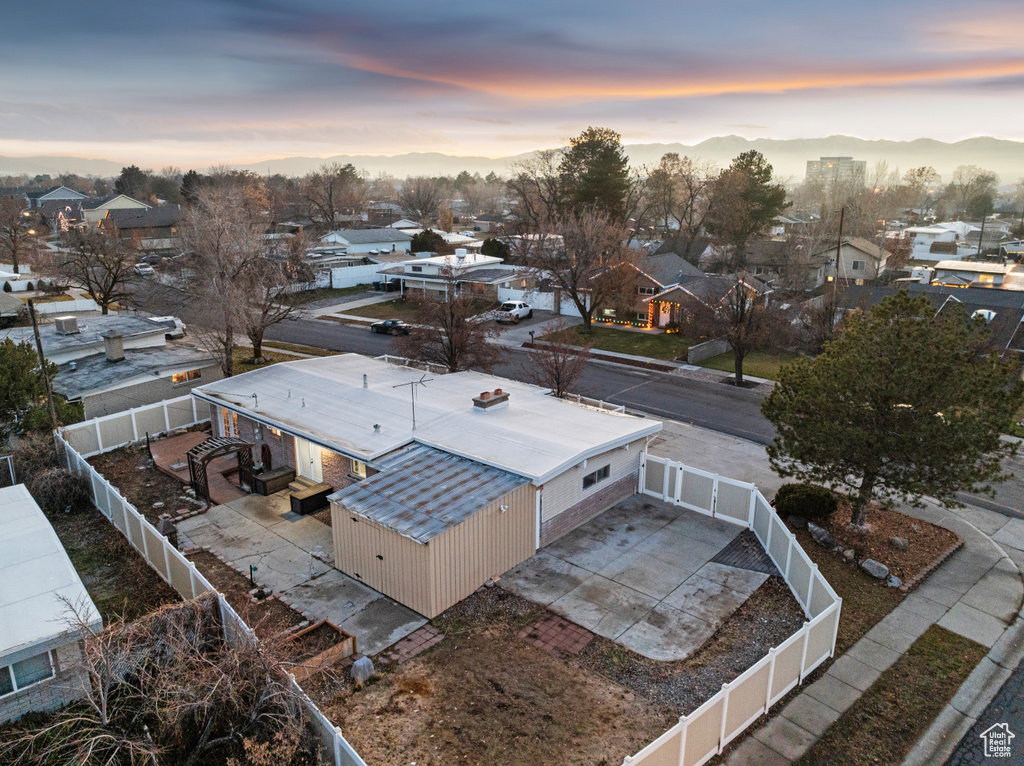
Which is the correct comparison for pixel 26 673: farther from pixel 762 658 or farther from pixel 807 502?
pixel 807 502

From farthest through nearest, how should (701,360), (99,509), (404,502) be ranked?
1. (701,360)
2. (99,509)
3. (404,502)

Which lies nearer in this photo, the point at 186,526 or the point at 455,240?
the point at 186,526

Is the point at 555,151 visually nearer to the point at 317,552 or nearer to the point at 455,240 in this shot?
the point at 455,240

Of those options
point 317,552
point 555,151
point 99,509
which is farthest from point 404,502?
point 555,151

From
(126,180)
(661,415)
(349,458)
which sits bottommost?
(661,415)

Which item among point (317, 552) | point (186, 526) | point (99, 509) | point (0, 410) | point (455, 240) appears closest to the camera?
point (317, 552)

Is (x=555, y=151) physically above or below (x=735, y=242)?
above

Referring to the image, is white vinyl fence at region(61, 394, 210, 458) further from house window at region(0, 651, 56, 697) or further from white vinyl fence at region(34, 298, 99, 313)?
white vinyl fence at region(34, 298, 99, 313)
